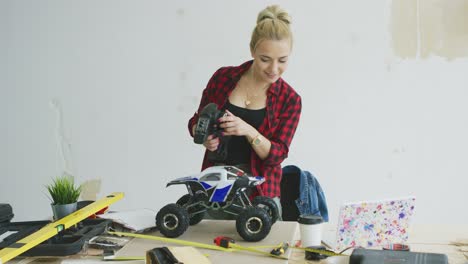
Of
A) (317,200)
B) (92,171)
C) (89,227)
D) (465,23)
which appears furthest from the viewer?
(92,171)

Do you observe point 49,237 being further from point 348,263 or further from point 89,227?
point 348,263

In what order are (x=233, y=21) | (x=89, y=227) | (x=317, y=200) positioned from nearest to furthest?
(x=89, y=227) → (x=317, y=200) → (x=233, y=21)

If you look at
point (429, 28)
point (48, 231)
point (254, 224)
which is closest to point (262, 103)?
point (254, 224)

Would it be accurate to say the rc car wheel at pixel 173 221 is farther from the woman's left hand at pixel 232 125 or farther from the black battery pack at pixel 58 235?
the woman's left hand at pixel 232 125

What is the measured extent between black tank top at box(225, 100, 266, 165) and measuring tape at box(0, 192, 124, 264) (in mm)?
492

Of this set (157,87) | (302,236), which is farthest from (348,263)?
(157,87)

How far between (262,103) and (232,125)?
297 millimetres

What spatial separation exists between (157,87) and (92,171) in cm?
73

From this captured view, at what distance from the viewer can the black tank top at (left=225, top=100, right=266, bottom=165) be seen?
2004mm

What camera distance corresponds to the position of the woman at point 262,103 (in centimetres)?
183

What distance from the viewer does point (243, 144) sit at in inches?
79.2

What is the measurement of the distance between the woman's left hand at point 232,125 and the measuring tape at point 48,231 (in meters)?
0.47

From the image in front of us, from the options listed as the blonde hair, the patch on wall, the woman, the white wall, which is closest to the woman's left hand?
the woman

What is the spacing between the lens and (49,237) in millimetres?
1505
